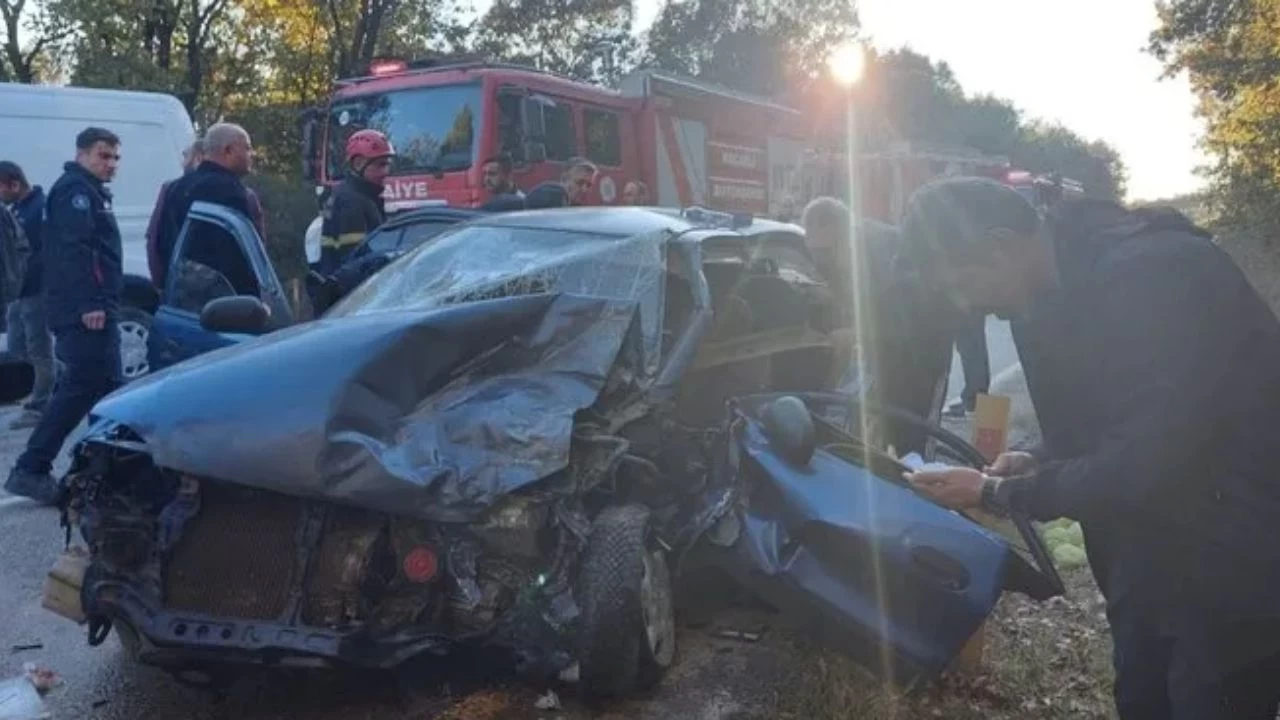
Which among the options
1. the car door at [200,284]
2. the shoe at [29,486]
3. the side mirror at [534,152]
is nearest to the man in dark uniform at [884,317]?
the car door at [200,284]

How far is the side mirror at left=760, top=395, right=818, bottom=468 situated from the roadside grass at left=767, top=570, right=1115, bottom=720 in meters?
0.69

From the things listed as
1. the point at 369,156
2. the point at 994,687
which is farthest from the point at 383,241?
the point at 994,687

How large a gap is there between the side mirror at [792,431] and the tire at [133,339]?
268 inches

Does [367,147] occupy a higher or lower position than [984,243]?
higher

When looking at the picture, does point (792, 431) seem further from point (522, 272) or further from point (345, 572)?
point (522, 272)

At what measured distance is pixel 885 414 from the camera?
4.42 meters

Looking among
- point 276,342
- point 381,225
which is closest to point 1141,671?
point 276,342

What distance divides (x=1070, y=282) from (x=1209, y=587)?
62 cm

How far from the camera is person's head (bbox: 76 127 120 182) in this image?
6.24 m

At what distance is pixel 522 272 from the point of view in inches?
190

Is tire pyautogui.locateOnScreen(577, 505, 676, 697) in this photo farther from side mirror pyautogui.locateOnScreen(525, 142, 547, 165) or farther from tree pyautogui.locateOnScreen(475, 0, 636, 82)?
tree pyautogui.locateOnScreen(475, 0, 636, 82)

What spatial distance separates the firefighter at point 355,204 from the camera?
7.54m

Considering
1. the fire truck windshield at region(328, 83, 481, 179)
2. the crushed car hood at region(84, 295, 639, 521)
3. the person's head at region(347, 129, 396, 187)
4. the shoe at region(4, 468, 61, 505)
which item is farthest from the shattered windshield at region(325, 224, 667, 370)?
the fire truck windshield at region(328, 83, 481, 179)

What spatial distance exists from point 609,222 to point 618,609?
2118 mm
